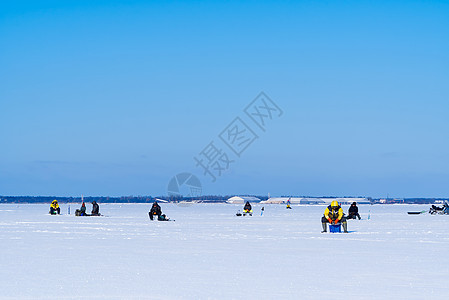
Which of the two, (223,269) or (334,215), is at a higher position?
(334,215)

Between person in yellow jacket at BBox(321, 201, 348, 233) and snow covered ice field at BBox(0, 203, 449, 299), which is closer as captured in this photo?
snow covered ice field at BBox(0, 203, 449, 299)

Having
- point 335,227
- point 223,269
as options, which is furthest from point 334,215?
point 223,269

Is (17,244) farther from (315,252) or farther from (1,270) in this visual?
(315,252)

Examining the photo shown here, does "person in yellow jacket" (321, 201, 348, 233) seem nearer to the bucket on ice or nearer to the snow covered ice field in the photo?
the bucket on ice

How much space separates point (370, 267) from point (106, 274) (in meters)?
4.52

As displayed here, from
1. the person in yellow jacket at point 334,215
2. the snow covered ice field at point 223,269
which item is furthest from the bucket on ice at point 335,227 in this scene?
the snow covered ice field at point 223,269

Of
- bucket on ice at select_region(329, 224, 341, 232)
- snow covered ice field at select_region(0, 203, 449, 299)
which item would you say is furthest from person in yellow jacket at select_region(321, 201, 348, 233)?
snow covered ice field at select_region(0, 203, 449, 299)

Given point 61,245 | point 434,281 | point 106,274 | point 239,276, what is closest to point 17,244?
point 61,245

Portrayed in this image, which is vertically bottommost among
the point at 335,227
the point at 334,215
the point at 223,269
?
the point at 223,269

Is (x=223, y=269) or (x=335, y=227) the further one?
(x=335, y=227)

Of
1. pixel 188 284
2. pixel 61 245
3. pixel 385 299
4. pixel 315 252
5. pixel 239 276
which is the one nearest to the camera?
pixel 385 299

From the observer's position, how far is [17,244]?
1762 centimetres

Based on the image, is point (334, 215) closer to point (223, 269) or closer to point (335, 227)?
point (335, 227)

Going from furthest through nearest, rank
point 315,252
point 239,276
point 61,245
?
point 61,245, point 315,252, point 239,276
